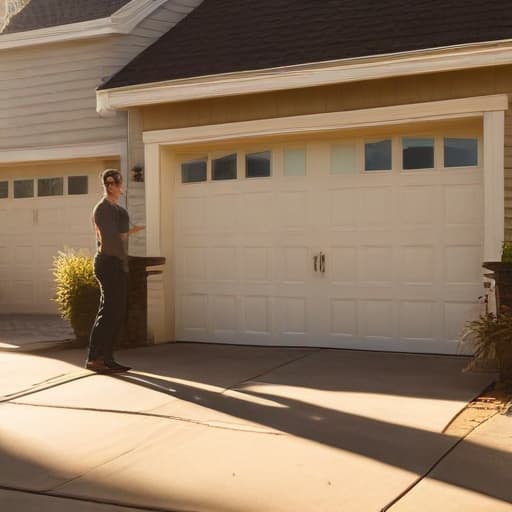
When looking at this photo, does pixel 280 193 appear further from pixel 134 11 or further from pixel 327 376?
pixel 134 11

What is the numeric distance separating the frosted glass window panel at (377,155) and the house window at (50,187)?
221 inches

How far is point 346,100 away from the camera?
9.24 m

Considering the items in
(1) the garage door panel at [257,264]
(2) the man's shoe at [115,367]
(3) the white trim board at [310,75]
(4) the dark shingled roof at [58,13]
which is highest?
(4) the dark shingled roof at [58,13]

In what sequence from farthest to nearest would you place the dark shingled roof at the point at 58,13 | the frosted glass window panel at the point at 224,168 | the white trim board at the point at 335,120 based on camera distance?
the dark shingled roof at the point at 58,13
the frosted glass window panel at the point at 224,168
the white trim board at the point at 335,120

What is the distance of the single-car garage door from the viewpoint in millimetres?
12961

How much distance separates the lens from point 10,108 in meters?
12.8

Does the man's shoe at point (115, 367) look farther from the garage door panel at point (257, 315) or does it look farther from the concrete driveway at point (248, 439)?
the garage door panel at point (257, 315)

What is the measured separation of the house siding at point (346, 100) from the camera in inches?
333

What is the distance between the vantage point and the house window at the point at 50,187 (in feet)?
43.4

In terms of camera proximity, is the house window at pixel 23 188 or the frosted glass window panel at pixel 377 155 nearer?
the frosted glass window panel at pixel 377 155

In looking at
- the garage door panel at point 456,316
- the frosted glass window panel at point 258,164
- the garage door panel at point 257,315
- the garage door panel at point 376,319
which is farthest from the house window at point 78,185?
the garage door panel at point 456,316

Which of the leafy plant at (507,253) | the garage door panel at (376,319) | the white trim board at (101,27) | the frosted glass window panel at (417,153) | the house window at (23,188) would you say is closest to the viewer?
the leafy plant at (507,253)

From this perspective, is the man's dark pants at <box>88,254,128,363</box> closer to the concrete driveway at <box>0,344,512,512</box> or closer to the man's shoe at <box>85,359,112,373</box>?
the man's shoe at <box>85,359,112,373</box>

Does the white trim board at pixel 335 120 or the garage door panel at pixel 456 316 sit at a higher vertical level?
the white trim board at pixel 335 120
